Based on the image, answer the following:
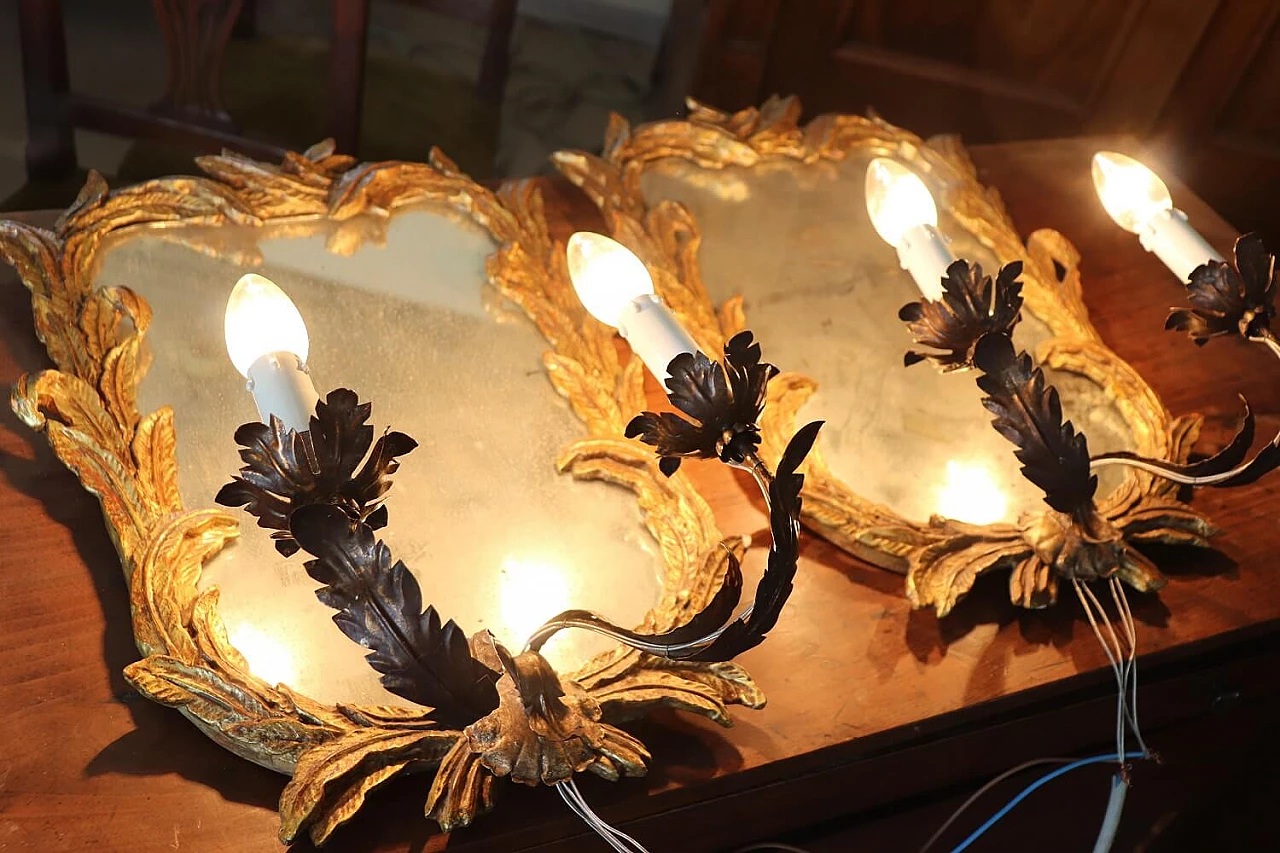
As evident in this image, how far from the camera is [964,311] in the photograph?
868 millimetres

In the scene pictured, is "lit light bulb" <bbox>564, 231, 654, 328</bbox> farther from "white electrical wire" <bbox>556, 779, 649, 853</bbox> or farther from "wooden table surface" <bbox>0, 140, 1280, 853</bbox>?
"white electrical wire" <bbox>556, 779, 649, 853</bbox>

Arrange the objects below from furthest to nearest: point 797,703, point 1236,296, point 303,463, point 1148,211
Result: 1. point 1148,211
2. point 1236,296
3. point 797,703
4. point 303,463

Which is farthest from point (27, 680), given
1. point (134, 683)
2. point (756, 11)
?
point (756, 11)

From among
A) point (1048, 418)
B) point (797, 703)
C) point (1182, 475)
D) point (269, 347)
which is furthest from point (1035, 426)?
point (269, 347)

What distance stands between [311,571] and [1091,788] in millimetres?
696

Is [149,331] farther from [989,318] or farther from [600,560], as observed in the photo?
[989,318]

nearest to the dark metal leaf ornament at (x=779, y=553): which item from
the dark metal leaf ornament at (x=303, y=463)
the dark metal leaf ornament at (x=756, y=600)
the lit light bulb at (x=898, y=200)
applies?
the dark metal leaf ornament at (x=756, y=600)

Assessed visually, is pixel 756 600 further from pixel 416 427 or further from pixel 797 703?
pixel 416 427

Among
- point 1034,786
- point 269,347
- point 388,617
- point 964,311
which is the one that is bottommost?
point 1034,786

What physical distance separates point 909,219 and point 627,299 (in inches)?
10.9

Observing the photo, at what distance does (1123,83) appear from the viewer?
1.84 meters

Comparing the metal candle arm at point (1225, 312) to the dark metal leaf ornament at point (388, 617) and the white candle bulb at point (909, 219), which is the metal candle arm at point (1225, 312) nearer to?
the white candle bulb at point (909, 219)

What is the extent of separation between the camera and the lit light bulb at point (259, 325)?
2.31 ft

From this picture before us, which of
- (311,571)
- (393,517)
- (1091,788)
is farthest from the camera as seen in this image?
(1091,788)
